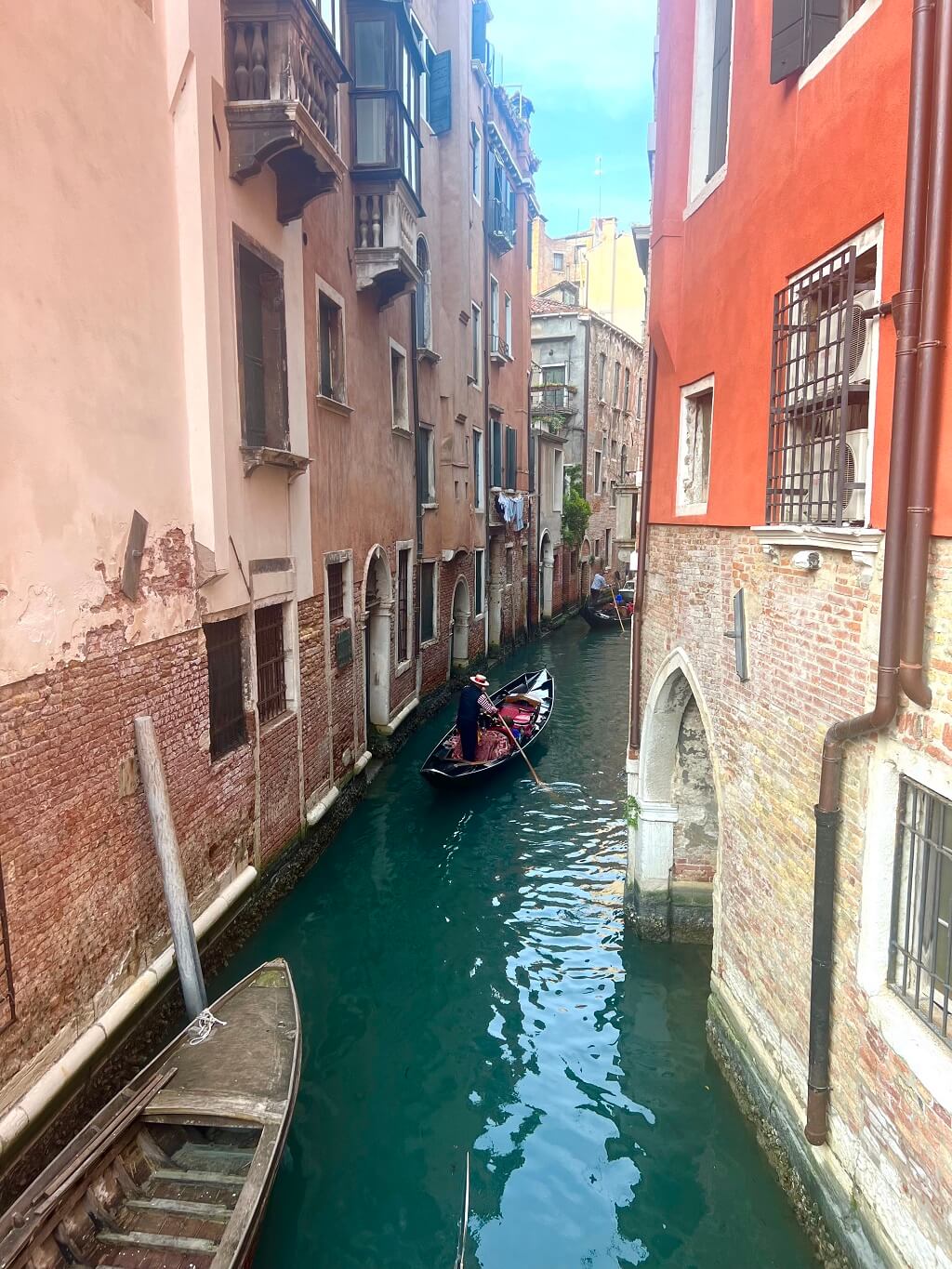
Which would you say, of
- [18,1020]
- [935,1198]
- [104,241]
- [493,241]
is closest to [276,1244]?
[18,1020]

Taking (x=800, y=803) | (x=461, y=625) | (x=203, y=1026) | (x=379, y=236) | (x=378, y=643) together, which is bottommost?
(x=203, y=1026)

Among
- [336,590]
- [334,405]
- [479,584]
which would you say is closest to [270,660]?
[336,590]

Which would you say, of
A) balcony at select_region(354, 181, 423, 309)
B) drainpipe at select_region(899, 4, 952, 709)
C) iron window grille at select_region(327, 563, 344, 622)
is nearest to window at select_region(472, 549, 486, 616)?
iron window grille at select_region(327, 563, 344, 622)

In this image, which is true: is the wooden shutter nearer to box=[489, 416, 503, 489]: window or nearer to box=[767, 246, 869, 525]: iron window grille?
box=[767, 246, 869, 525]: iron window grille

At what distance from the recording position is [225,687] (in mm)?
7172

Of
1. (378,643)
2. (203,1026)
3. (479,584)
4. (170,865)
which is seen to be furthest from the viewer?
(479,584)

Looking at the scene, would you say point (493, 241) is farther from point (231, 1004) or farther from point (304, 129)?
point (231, 1004)

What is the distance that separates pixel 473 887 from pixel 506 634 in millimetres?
12769

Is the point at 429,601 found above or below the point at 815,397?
below

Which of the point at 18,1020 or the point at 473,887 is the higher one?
the point at 18,1020

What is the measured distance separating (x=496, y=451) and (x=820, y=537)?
16.5m

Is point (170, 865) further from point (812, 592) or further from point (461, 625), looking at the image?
point (461, 625)

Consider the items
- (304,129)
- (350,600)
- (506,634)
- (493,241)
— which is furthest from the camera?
(506,634)

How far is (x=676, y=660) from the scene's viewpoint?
6.48 metres
